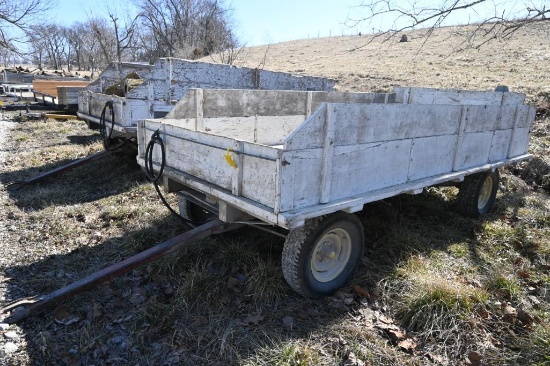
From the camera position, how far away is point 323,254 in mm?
3541

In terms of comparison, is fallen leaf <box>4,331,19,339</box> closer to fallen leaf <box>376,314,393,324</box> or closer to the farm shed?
fallen leaf <box>376,314,393,324</box>

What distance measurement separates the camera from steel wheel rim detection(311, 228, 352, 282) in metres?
3.50

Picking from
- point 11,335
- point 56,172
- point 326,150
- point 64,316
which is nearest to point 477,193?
point 326,150

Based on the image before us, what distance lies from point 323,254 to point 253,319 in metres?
0.82

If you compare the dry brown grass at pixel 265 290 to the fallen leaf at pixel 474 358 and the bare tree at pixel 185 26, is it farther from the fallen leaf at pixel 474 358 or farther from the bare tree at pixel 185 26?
the bare tree at pixel 185 26

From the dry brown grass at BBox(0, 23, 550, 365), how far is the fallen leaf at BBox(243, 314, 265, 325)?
0.01 meters

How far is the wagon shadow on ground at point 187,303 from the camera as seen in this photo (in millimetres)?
2879

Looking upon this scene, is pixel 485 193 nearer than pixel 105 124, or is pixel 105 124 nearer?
pixel 485 193

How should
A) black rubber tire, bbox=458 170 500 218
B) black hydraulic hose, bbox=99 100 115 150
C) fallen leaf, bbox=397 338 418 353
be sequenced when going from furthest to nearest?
black hydraulic hose, bbox=99 100 115 150 → black rubber tire, bbox=458 170 500 218 → fallen leaf, bbox=397 338 418 353

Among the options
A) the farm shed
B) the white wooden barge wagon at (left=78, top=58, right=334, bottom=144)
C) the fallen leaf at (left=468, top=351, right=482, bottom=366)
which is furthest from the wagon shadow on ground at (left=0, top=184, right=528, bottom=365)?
the farm shed

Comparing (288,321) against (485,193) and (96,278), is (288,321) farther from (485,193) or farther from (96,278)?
(485,193)

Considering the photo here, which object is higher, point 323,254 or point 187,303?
point 323,254

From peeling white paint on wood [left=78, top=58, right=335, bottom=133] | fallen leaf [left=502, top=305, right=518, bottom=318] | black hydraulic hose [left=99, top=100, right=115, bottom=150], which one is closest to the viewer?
fallen leaf [left=502, top=305, right=518, bottom=318]

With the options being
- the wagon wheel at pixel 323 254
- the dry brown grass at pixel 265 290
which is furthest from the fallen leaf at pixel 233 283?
the wagon wheel at pixel 323 254
